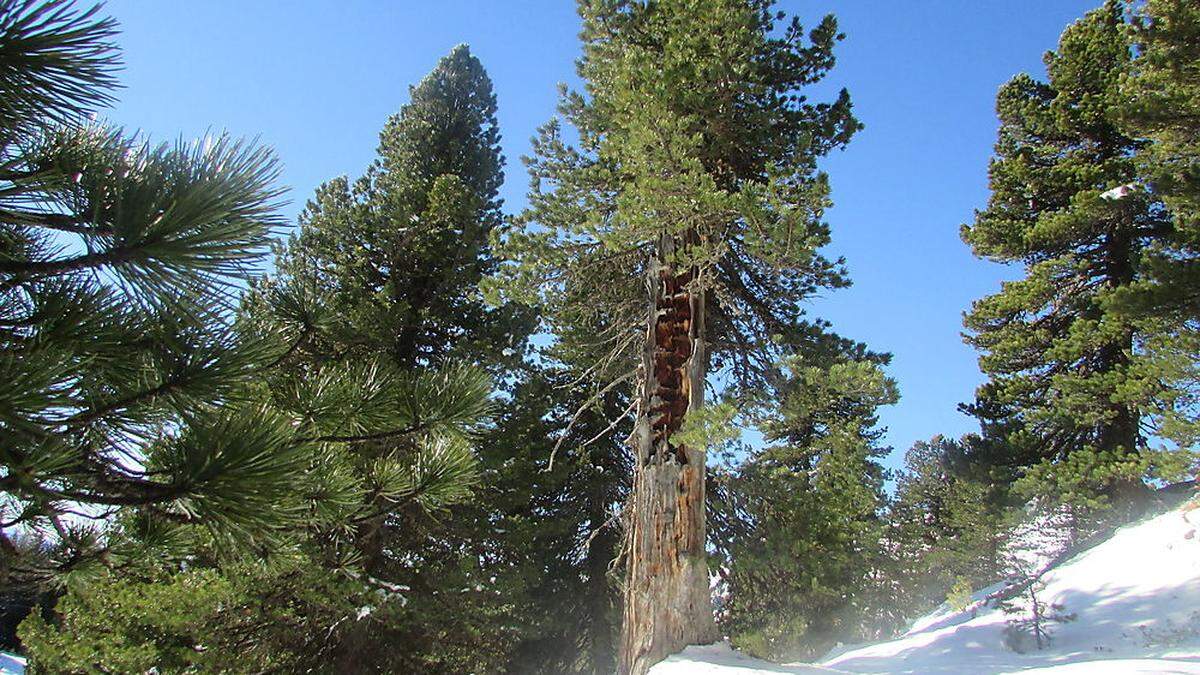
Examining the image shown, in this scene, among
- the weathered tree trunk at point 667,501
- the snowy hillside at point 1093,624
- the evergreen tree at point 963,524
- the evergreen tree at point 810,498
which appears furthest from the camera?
the evergreen tree at point 963,524

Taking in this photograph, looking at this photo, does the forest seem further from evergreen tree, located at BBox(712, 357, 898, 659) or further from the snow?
the snow

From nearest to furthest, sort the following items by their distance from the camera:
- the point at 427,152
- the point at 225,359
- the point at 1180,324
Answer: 1. the point at 225,359
2. the point at 1180,324
3. the point at 427,152

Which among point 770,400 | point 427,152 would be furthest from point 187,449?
point 427,152

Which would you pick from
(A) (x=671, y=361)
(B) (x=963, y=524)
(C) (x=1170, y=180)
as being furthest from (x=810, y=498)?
(B) (x=963, y=524)

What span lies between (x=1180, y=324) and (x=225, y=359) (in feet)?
48.1

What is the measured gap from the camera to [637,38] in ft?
30.2

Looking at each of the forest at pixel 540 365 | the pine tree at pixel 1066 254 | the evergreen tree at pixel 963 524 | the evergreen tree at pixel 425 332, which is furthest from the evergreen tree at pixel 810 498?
the pine tree at pixel 1066 254

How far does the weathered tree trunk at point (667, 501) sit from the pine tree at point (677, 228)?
0.06 feet

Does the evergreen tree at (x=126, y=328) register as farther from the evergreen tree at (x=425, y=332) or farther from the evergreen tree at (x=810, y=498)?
the evergreen tree at (x=425, y=332)

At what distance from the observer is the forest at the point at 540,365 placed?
1.80 m

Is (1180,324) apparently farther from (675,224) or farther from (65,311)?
(65,311)

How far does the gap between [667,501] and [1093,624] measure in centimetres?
834

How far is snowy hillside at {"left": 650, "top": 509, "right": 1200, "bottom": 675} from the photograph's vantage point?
7727 millimetres

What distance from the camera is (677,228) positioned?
23.2 ft
